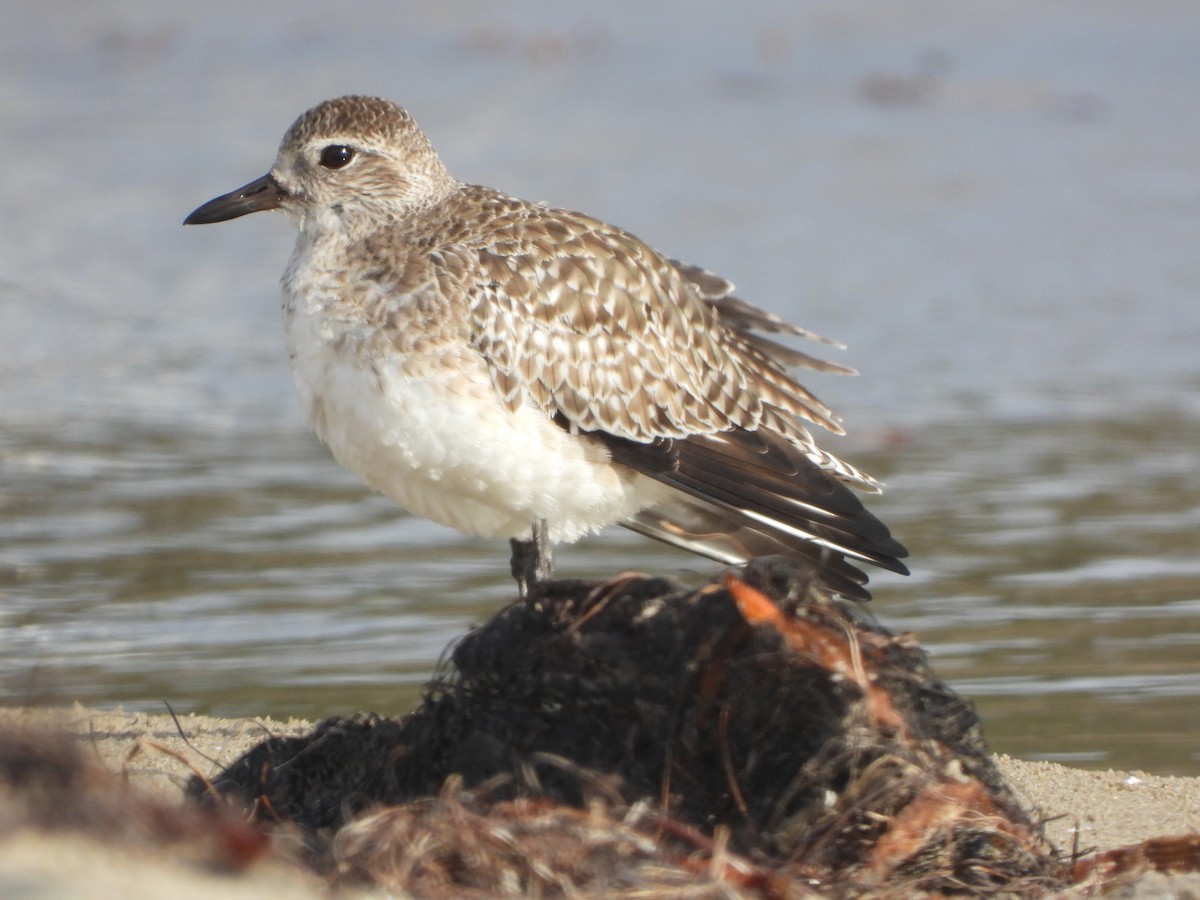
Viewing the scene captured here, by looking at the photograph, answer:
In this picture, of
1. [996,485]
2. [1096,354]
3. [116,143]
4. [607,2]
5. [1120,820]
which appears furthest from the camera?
[607,2]

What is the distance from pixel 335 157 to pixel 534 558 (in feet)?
4.75

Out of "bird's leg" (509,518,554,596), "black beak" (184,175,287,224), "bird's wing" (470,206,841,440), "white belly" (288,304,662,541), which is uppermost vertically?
"black beak" (184,175,287,224)

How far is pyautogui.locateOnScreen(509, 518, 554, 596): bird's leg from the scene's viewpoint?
618 cm

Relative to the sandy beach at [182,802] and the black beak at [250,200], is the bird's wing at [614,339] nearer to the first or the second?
the black beak at [250,200]

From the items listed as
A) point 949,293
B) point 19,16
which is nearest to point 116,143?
point 19,16

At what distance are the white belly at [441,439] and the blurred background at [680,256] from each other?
2.36 ft

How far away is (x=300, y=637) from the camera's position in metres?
6.93

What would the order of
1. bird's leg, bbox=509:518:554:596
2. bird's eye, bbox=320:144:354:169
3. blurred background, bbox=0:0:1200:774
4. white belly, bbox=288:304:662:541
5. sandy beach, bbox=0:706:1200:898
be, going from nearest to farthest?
sandy beach, bbox=0:706:1200:898 < white belly, bbox=288:304:662:541 < bird's leg, bbox=509:518:554:596 < bird's eye, bbox=320:144:354:169 < blurred background, bbox=0:0:1200:774

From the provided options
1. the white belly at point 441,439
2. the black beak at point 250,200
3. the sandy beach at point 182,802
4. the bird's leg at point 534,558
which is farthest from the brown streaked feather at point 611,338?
the sandy beach at point 182,802

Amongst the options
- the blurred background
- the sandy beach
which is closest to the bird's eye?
the blurred background

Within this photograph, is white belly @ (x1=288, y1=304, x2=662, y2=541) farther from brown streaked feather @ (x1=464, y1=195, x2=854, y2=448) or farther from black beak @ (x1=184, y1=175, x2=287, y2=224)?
black beak @ (x1=184, y1=175, x2=287, y2=224)

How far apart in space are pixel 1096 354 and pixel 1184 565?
13.0ft

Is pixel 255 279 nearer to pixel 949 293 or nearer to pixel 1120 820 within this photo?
pixel 949 293

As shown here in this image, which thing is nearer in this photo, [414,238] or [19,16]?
[414,238]
